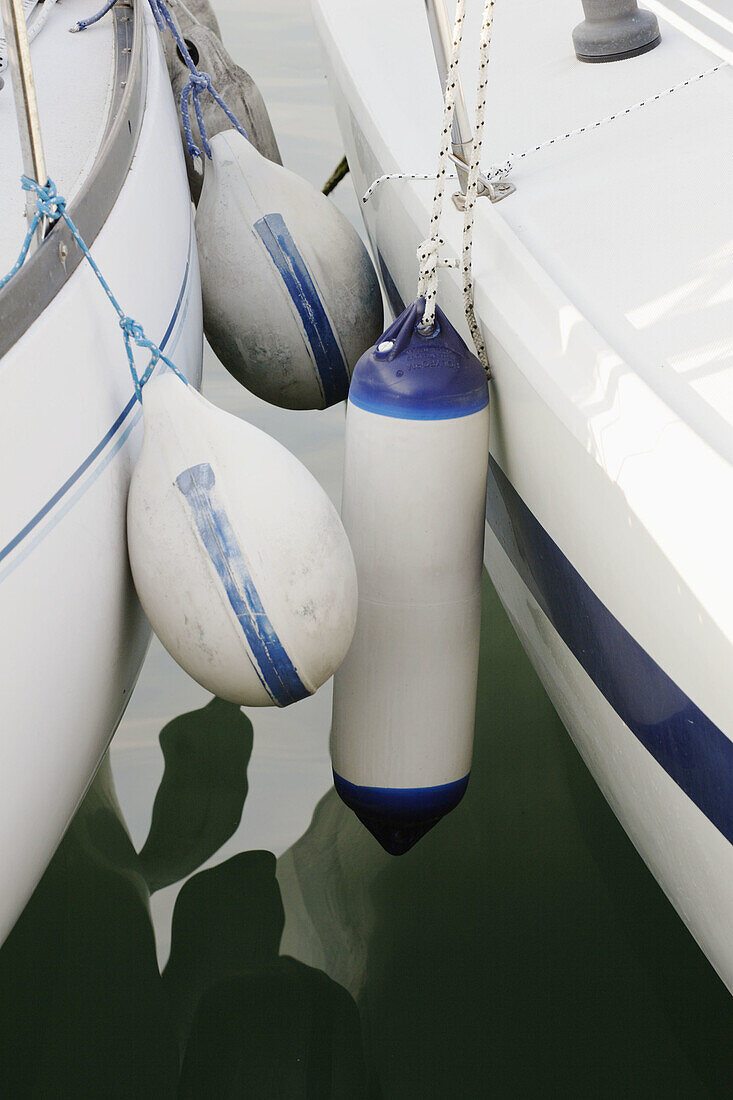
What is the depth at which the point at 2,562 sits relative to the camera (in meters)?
1.12

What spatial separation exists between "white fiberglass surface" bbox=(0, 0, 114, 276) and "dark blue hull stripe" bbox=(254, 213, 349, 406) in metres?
0.34

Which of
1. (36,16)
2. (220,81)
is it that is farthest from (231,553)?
(220,81)

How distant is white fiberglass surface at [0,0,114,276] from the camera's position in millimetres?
1586

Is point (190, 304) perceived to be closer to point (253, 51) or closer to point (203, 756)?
point (203, 756)

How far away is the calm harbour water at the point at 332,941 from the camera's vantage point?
5.22 feet

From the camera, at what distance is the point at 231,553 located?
1.32m

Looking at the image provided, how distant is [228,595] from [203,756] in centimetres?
87

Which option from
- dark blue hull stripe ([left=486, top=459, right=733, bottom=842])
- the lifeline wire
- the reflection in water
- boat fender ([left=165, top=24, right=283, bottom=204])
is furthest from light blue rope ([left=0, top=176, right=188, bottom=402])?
boat fender ([left=165, top=24, right=283, bottom=204])

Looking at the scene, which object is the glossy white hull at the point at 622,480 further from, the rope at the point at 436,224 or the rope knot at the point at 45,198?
the rope knot at the point at 45,198

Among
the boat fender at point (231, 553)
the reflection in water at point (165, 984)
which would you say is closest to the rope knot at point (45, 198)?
the boat fender at point (231, 553)

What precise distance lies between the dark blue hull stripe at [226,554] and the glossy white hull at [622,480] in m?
0.36

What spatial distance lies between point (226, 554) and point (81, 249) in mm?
398

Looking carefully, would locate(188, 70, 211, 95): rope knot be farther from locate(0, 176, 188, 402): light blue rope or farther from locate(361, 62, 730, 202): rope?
locate(0, 176, 188, 402): light blue rope

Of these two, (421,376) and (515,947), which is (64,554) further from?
(515,947)
